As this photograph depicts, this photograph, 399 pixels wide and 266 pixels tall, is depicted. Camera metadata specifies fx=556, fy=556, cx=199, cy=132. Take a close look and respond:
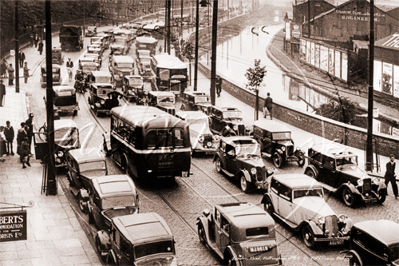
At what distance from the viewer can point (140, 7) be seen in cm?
5222

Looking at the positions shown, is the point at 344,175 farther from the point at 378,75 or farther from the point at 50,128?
the point at 378,75

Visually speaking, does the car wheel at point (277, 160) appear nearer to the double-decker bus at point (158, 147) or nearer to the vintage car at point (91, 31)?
the double-decker bus at point (158, 147)

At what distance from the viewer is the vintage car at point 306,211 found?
15.2 m

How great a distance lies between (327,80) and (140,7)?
2133 centimetres

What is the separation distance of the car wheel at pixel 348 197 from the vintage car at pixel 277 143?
436cm

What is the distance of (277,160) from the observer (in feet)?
76.5

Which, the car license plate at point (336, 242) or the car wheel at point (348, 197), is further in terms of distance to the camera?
the car wheel at point (348, 197)

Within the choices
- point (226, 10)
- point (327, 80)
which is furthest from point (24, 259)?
point (226, 10)

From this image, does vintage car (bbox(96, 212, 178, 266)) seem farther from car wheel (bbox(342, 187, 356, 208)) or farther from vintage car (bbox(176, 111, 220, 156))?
vintage car (bbox(176, 111, 220, 156))

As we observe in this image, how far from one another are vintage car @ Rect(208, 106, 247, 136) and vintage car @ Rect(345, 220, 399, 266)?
42.9 feet

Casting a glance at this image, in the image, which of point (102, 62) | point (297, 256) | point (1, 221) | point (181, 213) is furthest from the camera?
point (102, 62)

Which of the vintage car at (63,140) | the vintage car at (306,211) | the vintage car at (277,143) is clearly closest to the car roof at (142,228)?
the vintage car at (306,211)

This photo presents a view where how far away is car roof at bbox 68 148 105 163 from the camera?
19.1 metres

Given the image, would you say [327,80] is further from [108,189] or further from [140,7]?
[108,189]
